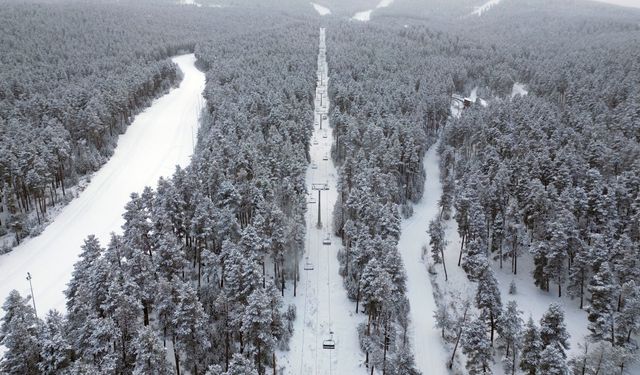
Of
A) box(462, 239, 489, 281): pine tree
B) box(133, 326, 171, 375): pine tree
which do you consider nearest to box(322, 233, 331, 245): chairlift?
box(462, 239, 489, 281): pine tree

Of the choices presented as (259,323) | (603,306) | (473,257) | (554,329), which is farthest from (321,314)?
(603,306)

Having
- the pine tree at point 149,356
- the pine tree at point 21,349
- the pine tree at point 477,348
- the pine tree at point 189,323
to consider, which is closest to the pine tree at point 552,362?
the pine tree at point 477,348

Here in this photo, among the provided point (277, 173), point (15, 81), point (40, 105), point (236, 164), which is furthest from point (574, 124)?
point (15, 81)

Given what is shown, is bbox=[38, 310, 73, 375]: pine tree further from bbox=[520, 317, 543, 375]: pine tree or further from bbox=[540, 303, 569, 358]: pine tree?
bbox=[540, 303, 569, 358]: pine tree

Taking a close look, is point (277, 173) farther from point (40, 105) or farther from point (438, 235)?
point (40, 105)

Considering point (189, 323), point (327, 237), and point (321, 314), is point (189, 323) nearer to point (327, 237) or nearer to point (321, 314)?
point (321, 314)

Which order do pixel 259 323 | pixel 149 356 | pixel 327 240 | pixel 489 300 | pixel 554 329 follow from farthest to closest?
1. pixel 327 240
2. pixel 489 300
3. pixel 554 329
4. pixel 259 323
5. pixel 149 356
